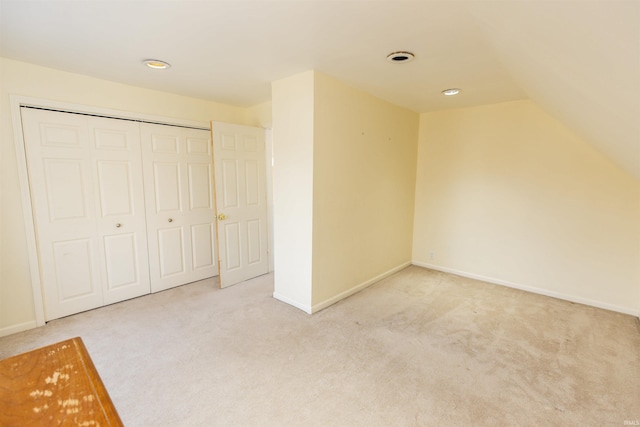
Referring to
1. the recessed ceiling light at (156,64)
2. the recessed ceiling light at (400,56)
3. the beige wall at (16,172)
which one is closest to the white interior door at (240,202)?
the recessed ceiling light at (156,64)

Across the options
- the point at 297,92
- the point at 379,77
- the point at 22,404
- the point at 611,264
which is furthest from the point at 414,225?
the point at 22,404

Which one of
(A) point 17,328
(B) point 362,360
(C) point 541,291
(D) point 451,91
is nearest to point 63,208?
(A) point 17,328

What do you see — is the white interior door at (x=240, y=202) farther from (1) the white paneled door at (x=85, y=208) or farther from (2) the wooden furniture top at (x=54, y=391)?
(2) the wooden furniture top at (x=54, y=391)

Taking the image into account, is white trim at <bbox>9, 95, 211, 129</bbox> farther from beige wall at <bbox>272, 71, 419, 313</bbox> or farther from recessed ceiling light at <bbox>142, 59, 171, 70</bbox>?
beige wall at <bbox>272, 71, 419, 313</bbox>

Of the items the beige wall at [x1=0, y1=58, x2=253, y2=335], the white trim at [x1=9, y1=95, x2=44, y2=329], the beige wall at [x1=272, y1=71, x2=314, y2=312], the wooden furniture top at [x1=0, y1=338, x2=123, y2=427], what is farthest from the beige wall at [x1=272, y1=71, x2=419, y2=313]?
the white trim at [x1=9, y1=95, x2=44, y2=329]

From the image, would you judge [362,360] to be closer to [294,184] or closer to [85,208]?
[294,184]

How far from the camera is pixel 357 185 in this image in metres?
3.24

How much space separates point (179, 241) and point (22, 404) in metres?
2.92

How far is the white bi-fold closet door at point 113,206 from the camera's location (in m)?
2.64

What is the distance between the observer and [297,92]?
107 inches

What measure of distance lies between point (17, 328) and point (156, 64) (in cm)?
265

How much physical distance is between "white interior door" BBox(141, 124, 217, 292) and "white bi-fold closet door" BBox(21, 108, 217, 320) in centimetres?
1

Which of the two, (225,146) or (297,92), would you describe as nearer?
(297,92)

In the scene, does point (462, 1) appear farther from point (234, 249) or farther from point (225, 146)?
point (234, 249)
